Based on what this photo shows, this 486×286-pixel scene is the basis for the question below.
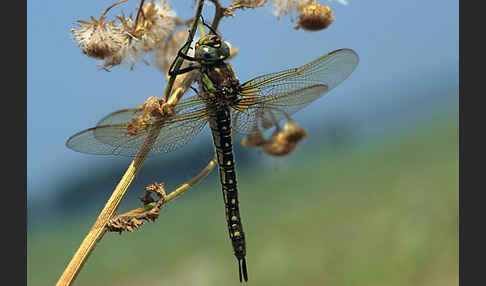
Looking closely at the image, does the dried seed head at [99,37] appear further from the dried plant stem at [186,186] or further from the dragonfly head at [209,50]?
the dried plant stem at [186,186]

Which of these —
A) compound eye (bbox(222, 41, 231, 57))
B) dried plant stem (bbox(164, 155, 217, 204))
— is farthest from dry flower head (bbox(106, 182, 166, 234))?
compound eye (bbox(222, 41, 231, 57))

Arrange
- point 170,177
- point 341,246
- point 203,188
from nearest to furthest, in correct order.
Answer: point 341,246
point 170,177
point 203,188

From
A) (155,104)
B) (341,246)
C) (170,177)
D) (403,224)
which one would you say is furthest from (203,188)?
(155,104)

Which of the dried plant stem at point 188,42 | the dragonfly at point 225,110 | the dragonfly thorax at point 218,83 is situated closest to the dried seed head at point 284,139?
→ the dragonfly at point 225,110

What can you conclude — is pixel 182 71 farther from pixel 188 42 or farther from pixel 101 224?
pixel 101 224

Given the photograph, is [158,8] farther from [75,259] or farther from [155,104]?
[75,259]

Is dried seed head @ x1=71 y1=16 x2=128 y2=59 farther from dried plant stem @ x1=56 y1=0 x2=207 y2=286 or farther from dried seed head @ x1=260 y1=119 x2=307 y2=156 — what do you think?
dried seed head @ x1=260 y1=119 x2=307 y2=156
